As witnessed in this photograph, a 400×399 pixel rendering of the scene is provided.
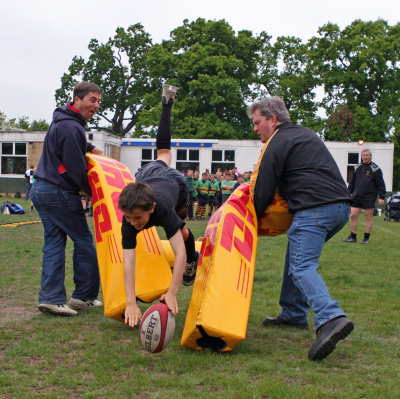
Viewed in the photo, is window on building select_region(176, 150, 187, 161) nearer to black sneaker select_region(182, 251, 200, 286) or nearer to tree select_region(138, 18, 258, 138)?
tree select_region(138, 18, 258, 138)

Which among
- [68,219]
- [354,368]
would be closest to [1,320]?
[68,219]

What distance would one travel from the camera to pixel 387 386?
344 cm

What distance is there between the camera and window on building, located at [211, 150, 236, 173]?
31.3 meters

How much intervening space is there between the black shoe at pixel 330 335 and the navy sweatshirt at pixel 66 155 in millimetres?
2863

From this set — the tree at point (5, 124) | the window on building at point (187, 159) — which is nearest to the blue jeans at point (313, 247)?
the window on building at point (187, 159)

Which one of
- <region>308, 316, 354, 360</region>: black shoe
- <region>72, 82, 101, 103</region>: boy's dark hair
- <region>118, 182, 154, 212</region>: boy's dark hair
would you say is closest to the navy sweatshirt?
<region>72, 82, 101, 103</region>: boy's dark hair

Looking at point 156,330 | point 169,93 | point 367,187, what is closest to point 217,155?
point 367,187

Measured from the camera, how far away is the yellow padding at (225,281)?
13.3 ft

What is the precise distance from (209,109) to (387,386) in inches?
1547

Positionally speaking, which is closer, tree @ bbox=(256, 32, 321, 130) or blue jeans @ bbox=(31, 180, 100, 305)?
blue jeans @ bbox=(31, 180, 100, 305)

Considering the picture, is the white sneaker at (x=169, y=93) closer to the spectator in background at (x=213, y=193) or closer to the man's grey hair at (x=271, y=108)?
the man's grey hair at (x=271, y=108)

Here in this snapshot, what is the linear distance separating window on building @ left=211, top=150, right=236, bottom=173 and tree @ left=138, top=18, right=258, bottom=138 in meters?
7.70

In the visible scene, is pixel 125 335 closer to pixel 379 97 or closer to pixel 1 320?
pixel 1 320

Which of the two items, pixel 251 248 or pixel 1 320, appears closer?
pixel 251 248
